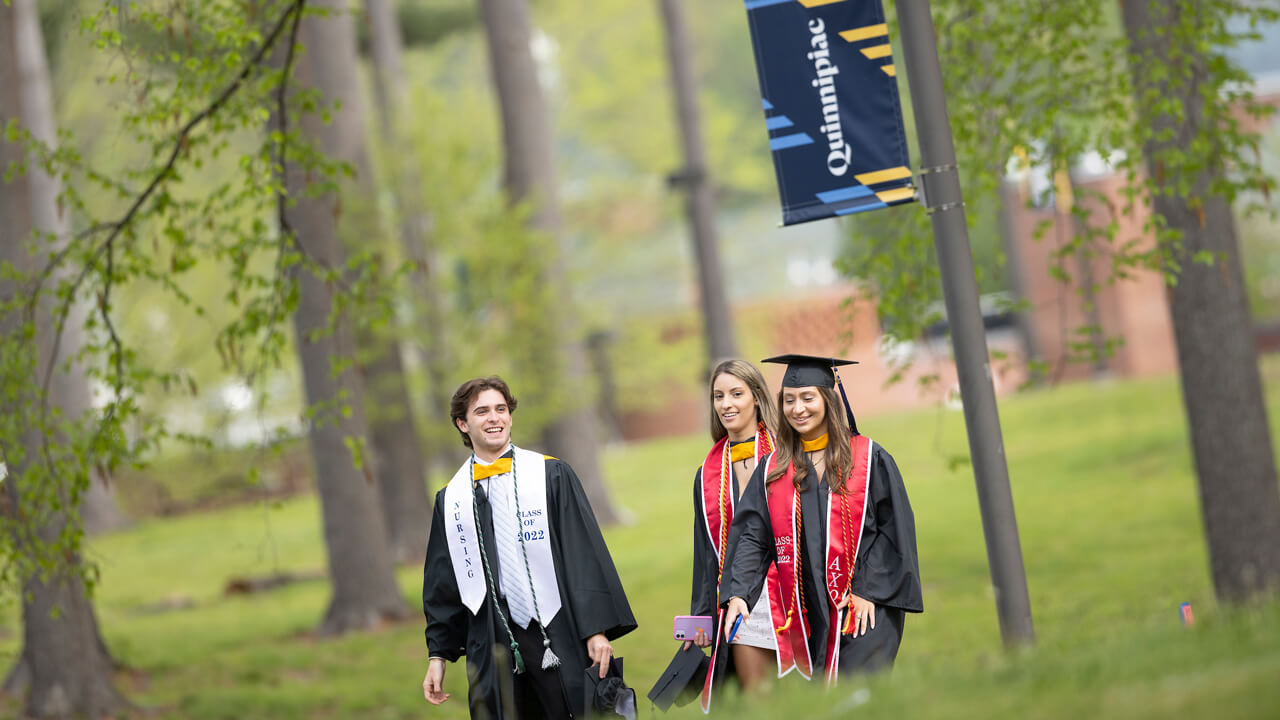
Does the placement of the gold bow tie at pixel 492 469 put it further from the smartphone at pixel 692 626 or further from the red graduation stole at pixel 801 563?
the red graduation stole at pixel 801 563

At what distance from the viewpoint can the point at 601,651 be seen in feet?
15.7

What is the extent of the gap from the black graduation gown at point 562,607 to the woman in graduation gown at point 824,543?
0.48 m

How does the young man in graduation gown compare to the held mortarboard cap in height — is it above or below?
below

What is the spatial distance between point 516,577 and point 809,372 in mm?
1370

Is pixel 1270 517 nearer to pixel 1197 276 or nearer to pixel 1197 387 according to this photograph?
pixel 1197 387

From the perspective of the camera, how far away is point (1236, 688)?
2.81 m

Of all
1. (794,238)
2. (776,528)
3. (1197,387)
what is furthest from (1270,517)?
(794,238)

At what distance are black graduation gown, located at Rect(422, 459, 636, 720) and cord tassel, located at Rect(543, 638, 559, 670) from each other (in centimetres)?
2

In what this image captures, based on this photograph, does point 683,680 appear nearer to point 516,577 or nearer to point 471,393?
point 516,577

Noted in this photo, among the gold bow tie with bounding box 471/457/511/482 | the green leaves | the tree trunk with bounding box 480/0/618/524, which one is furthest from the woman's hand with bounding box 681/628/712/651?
the tree trunk with bounding box 480/0/618/524

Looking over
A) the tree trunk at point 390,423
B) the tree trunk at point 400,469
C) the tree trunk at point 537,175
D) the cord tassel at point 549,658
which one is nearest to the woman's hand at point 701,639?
the cord tassel at point 549,658

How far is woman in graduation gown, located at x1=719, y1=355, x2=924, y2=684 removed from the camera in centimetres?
484

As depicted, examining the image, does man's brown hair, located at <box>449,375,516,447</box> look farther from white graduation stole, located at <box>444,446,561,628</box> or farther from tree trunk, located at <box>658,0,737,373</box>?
tree trunk, located at <box>658,0,737,373</box>

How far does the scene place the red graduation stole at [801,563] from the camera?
4895 millimetres
